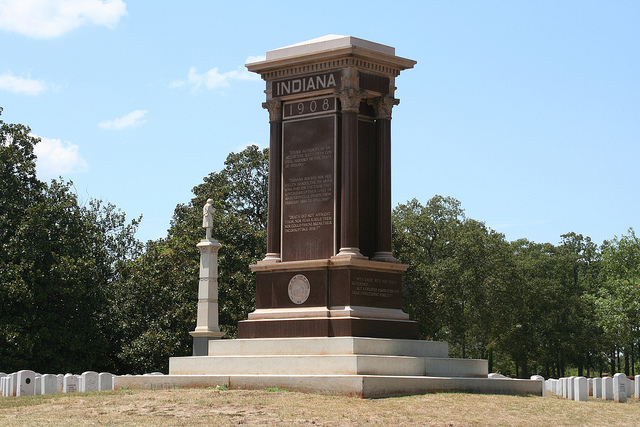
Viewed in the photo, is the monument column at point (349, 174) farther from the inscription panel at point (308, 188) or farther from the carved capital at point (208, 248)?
the carved capital at point (208, 248)

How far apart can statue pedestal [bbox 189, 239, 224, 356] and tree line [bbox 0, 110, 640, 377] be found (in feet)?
25.0

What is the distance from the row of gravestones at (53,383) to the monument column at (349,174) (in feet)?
21.6

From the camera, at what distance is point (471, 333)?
59.9 m

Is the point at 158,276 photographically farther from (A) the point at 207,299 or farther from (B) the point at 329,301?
(B) the point at 329,301

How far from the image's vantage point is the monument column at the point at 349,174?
67.1ft

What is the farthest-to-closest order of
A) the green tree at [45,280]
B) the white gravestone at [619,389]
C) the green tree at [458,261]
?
the green tree at [458,261]
the green tree at [45,280]
the white gravestone at [619,389]

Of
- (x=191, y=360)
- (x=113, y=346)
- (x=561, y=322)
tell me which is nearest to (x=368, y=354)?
(x=191, y=360)

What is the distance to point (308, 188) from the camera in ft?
69.9

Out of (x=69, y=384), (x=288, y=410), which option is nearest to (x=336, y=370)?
(x=288, y=410)

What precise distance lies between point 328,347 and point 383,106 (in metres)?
6.05

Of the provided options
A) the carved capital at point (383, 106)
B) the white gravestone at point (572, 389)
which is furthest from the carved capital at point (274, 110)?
the white gravestone at point (572, 389)

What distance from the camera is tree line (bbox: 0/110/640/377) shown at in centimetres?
3616

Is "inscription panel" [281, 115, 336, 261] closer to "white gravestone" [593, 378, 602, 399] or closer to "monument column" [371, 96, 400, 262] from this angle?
"monument column" [371, 96, 400, 262]

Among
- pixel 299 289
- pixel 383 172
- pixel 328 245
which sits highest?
pixel 383 172
